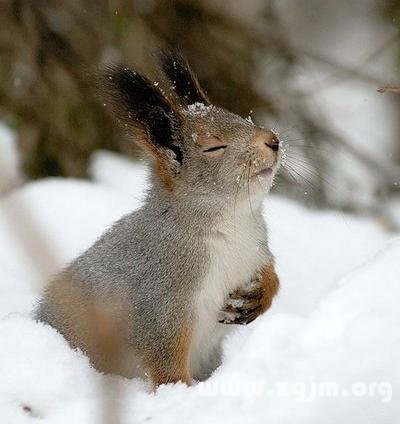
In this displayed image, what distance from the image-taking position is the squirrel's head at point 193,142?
9.64ft

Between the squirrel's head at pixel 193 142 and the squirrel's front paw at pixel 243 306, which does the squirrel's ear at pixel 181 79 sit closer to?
the squirrel's head at pixel 193 142

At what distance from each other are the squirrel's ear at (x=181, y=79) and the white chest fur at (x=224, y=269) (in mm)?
466

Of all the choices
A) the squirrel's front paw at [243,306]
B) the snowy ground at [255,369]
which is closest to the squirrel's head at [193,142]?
the squirrel's front paw at [243,306]

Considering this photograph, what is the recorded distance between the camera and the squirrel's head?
2.94 meters

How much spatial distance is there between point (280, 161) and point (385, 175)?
3245 millimetres

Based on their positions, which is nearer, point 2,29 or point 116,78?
point 116,78

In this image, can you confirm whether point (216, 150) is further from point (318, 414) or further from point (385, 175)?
point (385, 175)

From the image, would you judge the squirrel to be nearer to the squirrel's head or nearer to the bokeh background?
the squirrel's head

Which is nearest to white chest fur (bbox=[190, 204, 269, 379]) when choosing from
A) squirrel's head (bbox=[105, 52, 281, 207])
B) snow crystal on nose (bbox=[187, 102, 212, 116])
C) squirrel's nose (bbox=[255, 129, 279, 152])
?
squirrel's head (bbox=[105, 52, 281, 207])

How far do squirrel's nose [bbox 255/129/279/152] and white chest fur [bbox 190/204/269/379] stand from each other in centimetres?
22

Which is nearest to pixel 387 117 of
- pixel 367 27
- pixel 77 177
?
pixel 367 27

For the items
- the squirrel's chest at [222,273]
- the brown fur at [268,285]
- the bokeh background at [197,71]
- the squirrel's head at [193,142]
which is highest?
the squirrel's head at [193,142]

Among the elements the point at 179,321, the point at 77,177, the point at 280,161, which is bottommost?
the point at 77,177

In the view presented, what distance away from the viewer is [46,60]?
6.02 m
